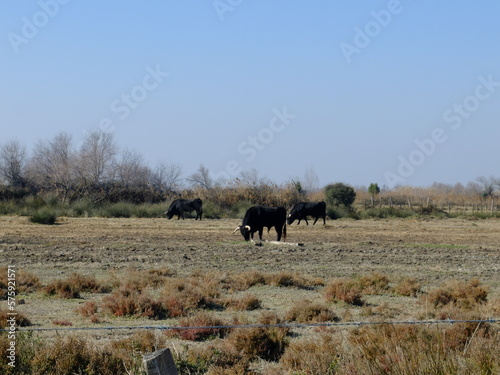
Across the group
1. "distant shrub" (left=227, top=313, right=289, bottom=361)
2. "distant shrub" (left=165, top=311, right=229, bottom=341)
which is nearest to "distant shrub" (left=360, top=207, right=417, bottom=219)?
"distant shrub" (left=165, top=311, right=229, bottom=341)

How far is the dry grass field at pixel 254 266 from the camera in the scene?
41.3ft

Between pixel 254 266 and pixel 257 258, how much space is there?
7.08ft

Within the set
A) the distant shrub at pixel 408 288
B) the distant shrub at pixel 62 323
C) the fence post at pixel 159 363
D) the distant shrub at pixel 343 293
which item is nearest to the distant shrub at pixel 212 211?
the distant shrub at pixel 408 288

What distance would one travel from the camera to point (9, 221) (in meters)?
39.6

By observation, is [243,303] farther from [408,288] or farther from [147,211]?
[147,211]

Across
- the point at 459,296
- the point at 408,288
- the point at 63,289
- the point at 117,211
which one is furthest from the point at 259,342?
the point at 117,211

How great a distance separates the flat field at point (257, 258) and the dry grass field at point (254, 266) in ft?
0.11

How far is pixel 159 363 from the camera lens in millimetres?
5930

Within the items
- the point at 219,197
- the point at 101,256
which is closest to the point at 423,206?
the point at 219,197

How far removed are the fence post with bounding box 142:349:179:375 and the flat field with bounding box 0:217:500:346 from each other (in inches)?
201

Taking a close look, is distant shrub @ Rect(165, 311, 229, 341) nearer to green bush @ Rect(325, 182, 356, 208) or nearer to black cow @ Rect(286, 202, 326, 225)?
black cow @ Rect(286, 202, 326, 225)

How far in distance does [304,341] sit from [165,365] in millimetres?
4116

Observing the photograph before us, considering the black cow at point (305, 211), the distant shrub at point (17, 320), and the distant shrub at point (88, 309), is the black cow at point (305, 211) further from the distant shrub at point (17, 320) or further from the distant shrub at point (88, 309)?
the distant shrub at point (17, 320)

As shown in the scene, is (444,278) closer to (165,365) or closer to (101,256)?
(101,256)
